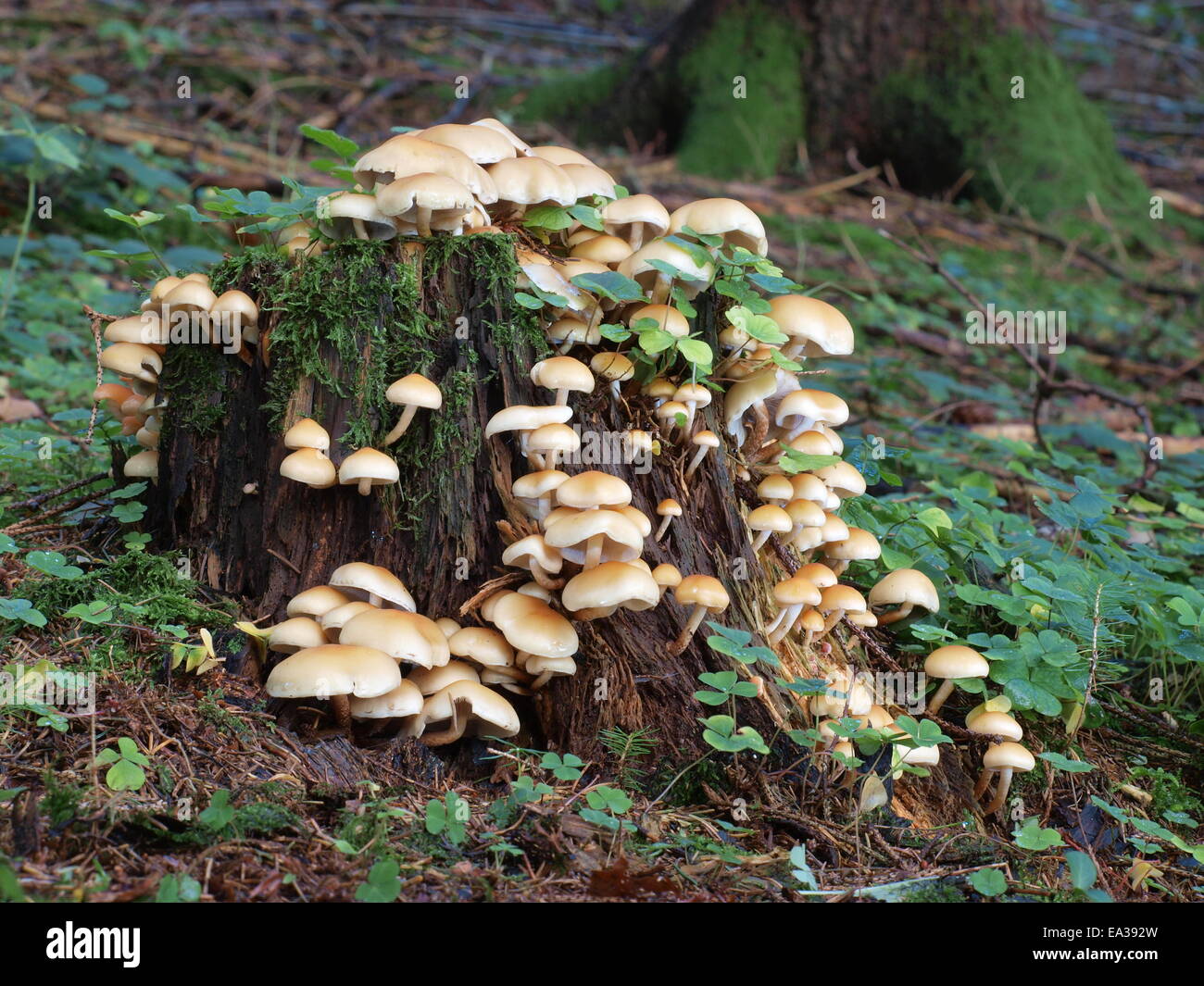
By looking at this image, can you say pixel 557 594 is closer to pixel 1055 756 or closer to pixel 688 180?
pixel 1055 756

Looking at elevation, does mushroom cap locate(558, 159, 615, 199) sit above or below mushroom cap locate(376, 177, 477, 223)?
above

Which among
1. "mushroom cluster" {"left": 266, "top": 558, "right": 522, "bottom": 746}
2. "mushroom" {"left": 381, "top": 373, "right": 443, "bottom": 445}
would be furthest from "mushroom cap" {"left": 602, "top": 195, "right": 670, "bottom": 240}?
"mushroom cluster" {"left": 266, "top": 558, "right": 522, "bottom": 746}

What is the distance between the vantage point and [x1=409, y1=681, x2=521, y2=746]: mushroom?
326 cm

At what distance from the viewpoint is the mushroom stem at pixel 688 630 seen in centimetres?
346

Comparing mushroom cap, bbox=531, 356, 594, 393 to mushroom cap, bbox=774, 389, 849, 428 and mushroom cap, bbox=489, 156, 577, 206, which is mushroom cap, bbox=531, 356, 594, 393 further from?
mushroom cap, bbox=774, 389, 849, 428

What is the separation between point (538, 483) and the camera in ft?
11.1

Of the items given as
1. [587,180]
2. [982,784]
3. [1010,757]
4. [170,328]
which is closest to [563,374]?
[587,180]

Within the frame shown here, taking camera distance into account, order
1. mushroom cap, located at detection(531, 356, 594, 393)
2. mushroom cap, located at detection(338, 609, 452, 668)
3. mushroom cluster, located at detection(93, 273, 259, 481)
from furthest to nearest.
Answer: mushroom cluster, located at detection(93, 273, 259, 481)
mushroom cap, located at detection(531, 356, 594, 393)
mushroom cap, located at detection(338, 609, 452, 668)

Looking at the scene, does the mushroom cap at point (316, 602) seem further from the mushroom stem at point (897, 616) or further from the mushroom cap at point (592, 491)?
the mushroom stem at point (897, 616)

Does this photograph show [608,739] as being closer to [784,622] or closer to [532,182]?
[784,622]

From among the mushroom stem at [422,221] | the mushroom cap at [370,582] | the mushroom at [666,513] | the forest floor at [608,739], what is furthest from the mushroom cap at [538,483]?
the mushroom stem at [422,221]

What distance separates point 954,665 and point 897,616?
429 mm

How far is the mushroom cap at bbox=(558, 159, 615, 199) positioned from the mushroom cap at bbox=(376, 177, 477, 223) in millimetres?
487

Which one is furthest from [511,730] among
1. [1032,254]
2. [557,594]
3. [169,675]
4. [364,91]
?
[364,91]
